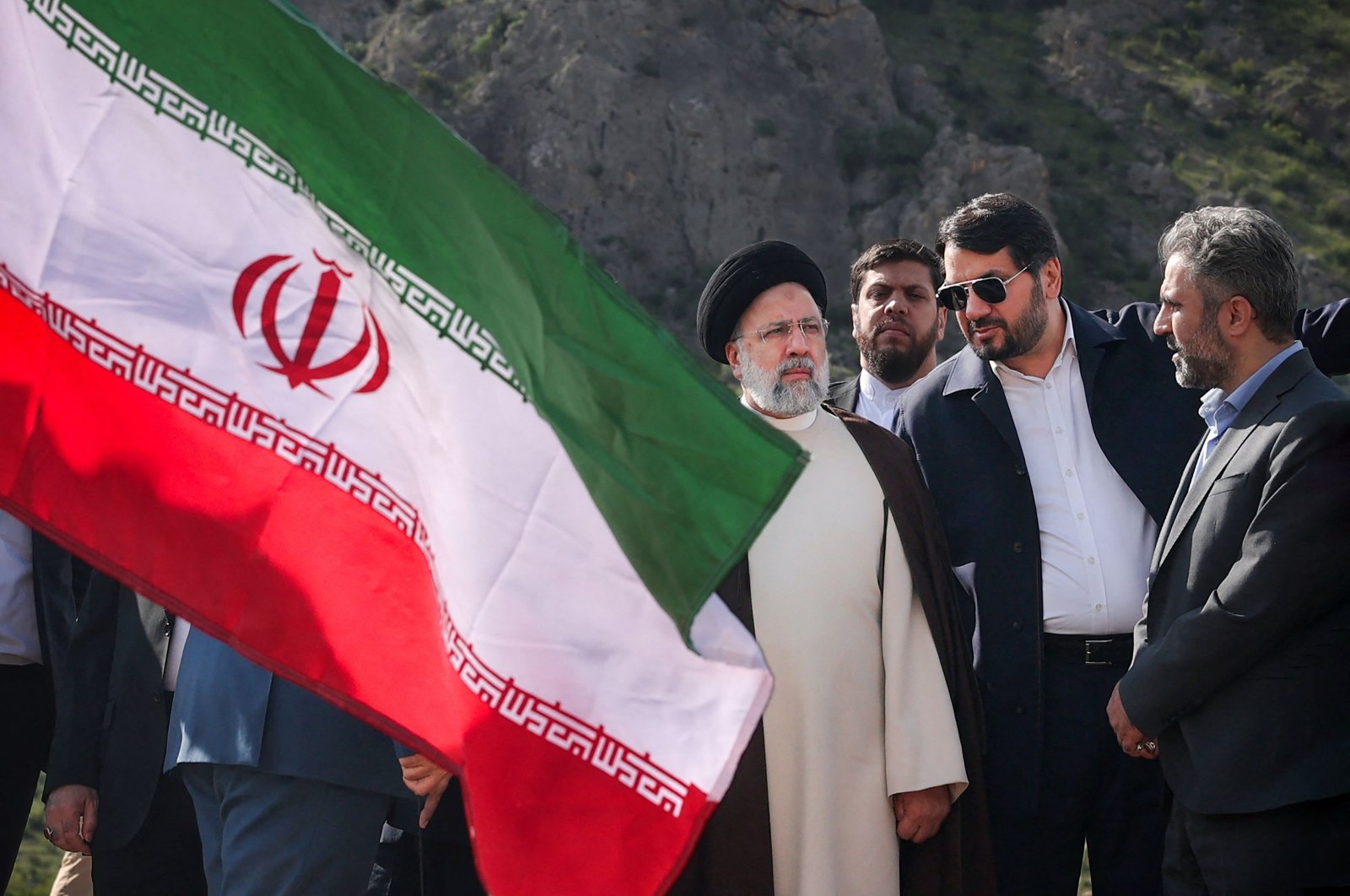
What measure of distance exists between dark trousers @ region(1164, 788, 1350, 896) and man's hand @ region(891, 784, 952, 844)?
1.89 ft

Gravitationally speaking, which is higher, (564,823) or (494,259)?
(494,259)

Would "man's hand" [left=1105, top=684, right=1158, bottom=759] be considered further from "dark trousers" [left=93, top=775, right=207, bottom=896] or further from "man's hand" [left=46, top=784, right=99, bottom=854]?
"man's hand" [left=46, top=784, right=99, bottom=854]

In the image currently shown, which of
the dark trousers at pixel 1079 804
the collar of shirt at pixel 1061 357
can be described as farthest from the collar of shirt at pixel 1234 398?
the dark trousers at pixel 1079 804

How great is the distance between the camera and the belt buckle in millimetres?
3631

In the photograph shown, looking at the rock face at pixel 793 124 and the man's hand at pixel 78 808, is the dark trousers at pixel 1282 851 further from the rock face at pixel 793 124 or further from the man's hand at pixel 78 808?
the rock face at pixel 793 124

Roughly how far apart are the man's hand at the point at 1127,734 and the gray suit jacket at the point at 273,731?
1573mm

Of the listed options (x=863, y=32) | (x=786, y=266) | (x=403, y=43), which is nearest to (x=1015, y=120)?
(x=863, y=32)

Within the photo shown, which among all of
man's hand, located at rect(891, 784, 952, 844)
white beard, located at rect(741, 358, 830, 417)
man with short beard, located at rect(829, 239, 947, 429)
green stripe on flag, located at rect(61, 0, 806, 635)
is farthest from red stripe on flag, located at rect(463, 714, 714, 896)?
man with short beard, located at rect(829, 239, 947, 429)

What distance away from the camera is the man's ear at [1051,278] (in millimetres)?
3945

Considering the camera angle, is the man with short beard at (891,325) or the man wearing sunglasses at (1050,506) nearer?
the man wearing sunglasses at (1050,506)

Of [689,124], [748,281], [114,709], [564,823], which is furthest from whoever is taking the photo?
[689,124]

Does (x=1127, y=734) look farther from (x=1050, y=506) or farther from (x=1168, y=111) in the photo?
(x=1168, y=111)

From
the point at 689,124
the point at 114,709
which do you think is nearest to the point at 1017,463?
the point at 114,709

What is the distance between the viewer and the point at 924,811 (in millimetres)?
3359
